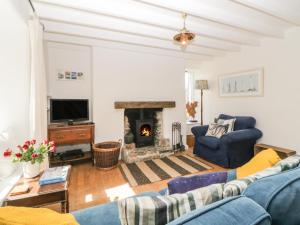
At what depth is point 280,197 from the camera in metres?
0.69

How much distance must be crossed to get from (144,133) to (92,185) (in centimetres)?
186

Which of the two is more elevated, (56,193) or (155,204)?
(155,204)

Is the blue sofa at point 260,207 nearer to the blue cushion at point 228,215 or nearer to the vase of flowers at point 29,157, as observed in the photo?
the blue cushion at point 228,215

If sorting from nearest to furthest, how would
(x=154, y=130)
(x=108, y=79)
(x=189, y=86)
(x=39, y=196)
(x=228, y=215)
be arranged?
(x=228, y=215) → (x=39, y=196) → (x=108, y=79) → (x=154, y=130) → (x=189, y=86)

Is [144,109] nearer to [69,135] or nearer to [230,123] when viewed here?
[69,135]

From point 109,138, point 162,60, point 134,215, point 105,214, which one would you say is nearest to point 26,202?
point 105,214

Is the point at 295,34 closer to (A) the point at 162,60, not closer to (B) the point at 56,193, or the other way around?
(A) the point at 162,60

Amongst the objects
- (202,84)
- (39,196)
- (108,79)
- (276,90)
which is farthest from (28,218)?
(202,84)

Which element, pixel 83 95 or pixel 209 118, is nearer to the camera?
pixel 83 95

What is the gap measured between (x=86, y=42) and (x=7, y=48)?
166cm

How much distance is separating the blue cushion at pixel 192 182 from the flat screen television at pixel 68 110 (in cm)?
275

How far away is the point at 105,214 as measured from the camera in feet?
3.81

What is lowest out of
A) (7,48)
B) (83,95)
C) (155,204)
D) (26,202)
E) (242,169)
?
(26,202)

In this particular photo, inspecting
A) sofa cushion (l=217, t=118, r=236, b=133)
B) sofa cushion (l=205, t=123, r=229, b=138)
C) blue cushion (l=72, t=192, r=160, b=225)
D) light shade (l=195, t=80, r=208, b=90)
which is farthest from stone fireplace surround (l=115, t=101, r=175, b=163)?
blue cushion (l=72, t=192, r=160, b=225)
